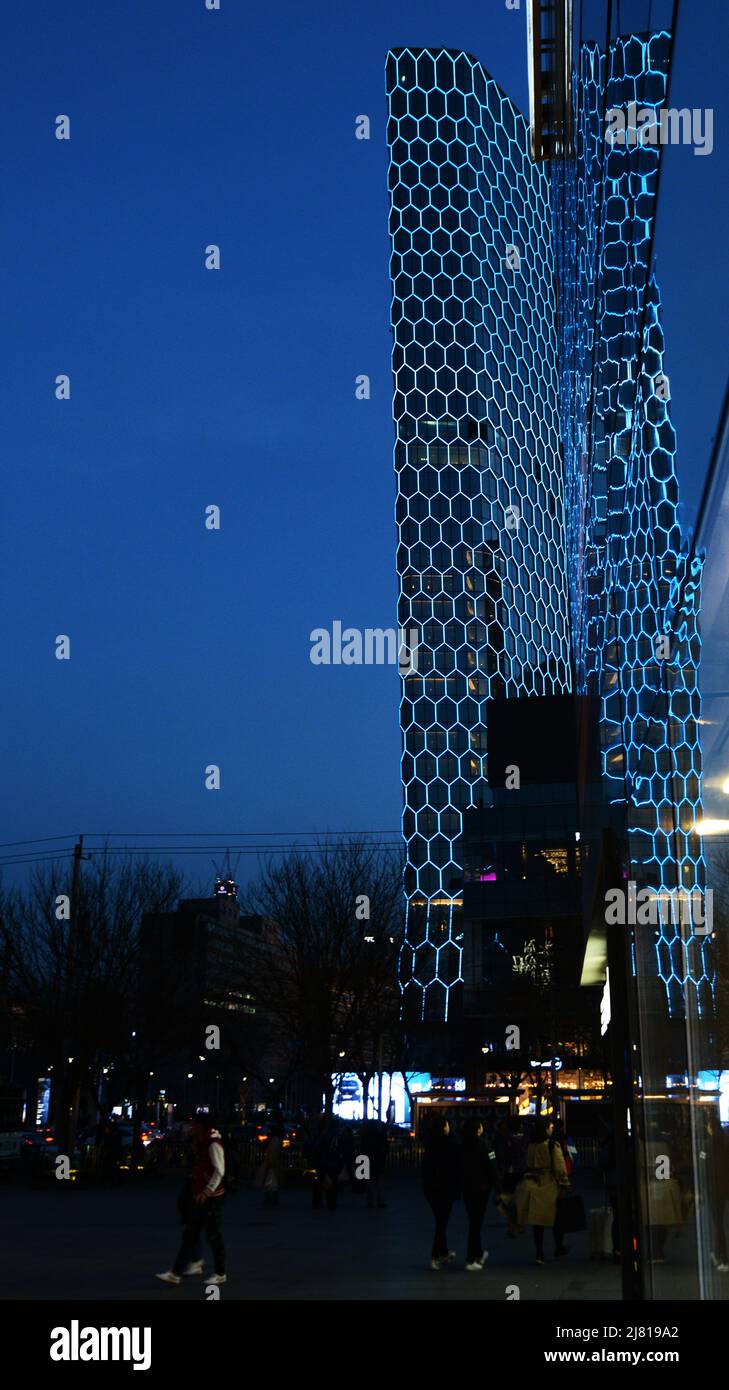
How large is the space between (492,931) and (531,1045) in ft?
40.1

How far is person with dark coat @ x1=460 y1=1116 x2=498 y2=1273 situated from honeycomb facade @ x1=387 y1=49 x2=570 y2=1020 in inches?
3208

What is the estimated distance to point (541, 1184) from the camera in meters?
15.5

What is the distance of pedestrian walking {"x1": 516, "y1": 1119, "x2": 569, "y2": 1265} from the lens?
50.0 ft

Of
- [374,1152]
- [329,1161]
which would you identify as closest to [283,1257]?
[329,1161]

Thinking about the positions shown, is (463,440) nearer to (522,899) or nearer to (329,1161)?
(522,899)

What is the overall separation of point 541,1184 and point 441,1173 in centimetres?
115

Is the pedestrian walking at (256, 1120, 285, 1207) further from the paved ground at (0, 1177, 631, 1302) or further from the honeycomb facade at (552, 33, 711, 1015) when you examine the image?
the honeycomb facade at (552, 33, 711, 1015)

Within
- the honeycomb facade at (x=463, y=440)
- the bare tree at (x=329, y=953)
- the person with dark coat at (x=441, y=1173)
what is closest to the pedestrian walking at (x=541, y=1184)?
the person with dark coat at (x=441, y=1173)

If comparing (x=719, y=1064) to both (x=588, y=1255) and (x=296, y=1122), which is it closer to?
(x=588, y=1255)

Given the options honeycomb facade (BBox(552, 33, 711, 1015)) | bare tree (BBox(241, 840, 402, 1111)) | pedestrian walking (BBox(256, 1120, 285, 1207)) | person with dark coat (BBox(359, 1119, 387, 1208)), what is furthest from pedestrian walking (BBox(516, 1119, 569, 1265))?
bare tree (BBox(241, 840, 402, 1111))

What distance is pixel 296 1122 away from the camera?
2050 inches

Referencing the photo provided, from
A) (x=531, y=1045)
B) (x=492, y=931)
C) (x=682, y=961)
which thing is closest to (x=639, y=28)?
(x=682, y=961)

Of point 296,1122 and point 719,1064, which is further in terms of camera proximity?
point 296,1122
